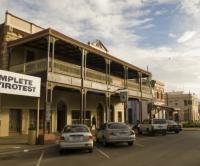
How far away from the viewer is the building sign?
778 inches

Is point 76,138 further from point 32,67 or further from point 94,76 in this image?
point 94,76

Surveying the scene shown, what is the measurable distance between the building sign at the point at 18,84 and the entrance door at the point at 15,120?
520 cm

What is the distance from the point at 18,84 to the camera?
20.8m

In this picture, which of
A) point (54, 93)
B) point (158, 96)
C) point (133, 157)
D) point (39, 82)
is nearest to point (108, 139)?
point (133, 157)

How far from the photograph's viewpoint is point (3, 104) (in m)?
25.4

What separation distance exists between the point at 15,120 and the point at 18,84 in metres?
6.85

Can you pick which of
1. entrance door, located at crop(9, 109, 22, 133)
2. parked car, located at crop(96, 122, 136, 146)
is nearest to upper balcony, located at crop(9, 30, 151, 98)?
entrance door, located at crop(9, 109, 22, 133)

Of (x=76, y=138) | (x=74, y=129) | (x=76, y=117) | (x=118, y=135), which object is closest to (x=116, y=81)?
(x=76, y=117)

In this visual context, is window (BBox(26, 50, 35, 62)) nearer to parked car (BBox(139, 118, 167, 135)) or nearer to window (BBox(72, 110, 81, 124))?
window (BBox(72, 110, 81, 124))

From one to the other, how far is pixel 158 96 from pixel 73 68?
39.5 metres

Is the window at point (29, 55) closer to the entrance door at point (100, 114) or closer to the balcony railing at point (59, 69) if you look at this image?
the balcony railing at point (59, 69)

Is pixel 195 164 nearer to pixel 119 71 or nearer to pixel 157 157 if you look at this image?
pixel 157 157

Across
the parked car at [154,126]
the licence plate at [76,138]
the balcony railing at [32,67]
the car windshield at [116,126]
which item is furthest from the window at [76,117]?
the licence plate at [76,138]

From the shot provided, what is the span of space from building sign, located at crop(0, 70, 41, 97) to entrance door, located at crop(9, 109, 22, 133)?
5.20 m
